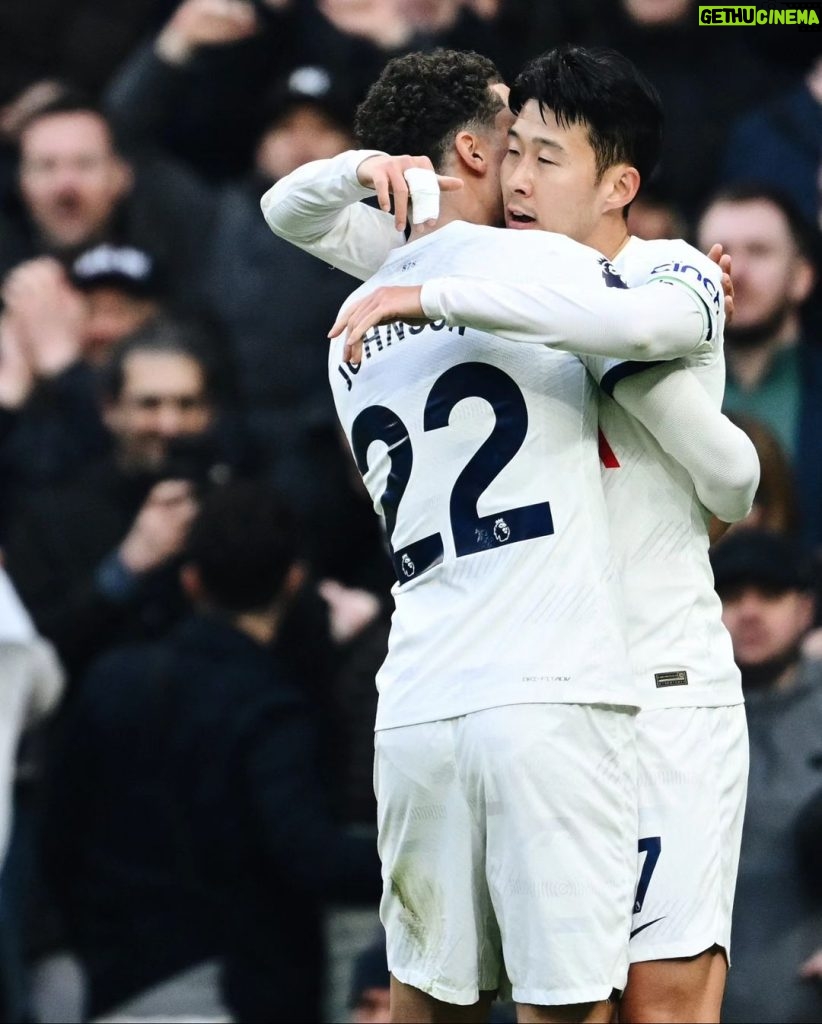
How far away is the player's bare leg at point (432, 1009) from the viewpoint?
2857 millimetres

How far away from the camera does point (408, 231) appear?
10.0 feet

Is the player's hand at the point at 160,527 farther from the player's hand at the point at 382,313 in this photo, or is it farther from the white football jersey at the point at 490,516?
the player's hand at the point at 382,313

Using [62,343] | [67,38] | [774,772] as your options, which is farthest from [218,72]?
[774,772]

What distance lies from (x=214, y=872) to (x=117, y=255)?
2.31m

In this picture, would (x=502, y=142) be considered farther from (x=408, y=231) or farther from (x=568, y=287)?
(x=568, y=287)

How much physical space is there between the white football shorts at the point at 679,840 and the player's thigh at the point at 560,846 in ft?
0.28

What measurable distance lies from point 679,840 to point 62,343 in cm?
397

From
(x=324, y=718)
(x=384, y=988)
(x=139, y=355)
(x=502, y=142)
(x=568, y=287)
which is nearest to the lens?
(x=568, y=287)

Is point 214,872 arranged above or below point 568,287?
below

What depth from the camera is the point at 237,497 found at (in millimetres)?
5723

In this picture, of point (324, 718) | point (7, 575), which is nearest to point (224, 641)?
point (324, 718)

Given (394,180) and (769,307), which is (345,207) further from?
(769,307)

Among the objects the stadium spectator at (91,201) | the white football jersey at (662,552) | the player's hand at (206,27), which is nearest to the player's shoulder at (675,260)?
the white football jersey at (662,552)

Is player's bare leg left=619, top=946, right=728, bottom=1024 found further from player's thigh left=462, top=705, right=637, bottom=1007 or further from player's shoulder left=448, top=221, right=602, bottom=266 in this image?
player's shoulder left=448, top=221, right=602, bottom=266
